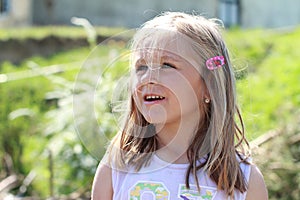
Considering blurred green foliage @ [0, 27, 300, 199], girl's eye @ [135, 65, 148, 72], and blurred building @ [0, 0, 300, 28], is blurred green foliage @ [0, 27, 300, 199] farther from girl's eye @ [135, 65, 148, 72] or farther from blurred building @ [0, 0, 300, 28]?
blurred building @ [0, 0, 300, 28]

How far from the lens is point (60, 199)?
172 inches

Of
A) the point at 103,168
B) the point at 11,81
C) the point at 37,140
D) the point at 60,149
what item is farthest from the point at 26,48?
the point at 103,168

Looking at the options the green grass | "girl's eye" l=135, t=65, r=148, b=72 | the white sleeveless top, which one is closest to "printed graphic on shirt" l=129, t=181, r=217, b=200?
the white sleeveless top

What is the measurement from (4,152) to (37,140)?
30cm

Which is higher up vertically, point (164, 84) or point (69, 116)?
point (164, 84)

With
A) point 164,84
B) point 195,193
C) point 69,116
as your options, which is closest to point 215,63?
point 164,84

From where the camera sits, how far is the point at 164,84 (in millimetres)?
2088

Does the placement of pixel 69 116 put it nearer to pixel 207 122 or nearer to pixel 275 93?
pixel 275 93

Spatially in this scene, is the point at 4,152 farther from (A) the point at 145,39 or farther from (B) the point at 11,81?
(A) the point at 145,39

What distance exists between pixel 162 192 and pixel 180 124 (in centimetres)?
22

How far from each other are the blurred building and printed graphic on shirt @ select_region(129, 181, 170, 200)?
13.3 metres

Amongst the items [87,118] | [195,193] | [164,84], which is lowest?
[87,118]

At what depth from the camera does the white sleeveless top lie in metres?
2.13

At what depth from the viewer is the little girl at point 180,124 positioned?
2115 mm
